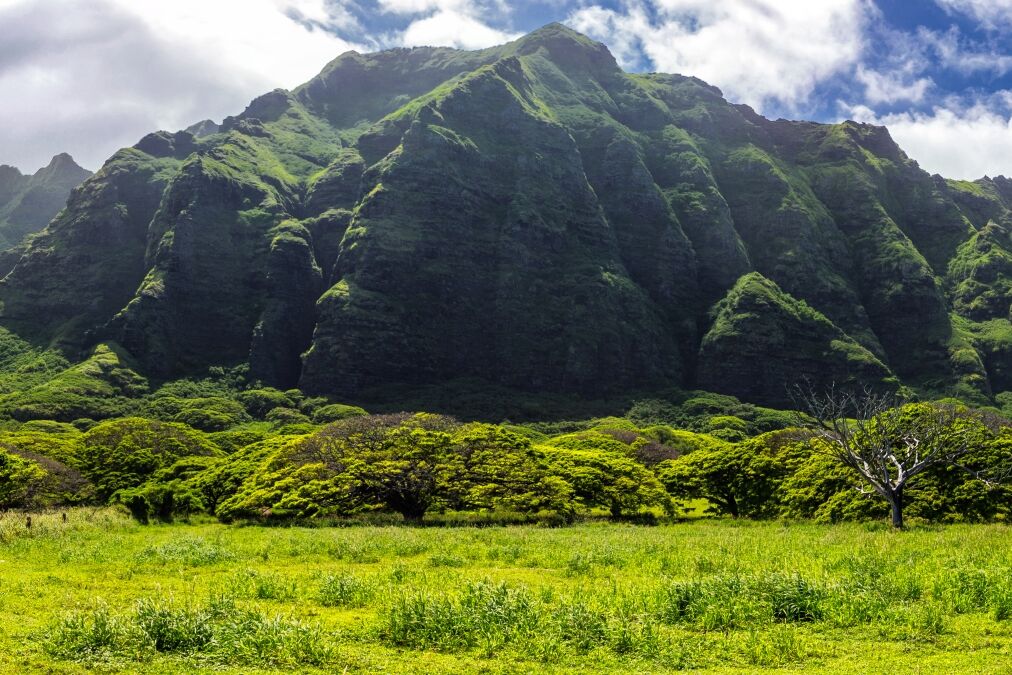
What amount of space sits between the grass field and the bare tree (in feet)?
21.9

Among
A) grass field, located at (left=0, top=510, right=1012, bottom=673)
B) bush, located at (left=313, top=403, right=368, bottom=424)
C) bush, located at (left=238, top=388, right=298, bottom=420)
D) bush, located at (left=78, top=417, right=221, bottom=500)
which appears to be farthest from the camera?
bush, located at (left=238, top=388, right=298, bottom=420)

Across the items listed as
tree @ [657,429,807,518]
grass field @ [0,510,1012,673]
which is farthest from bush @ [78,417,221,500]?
tree @ [657,429,807,518]

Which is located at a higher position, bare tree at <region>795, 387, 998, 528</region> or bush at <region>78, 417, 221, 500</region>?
bare tree at <region>795, 387, 998, 528</region>

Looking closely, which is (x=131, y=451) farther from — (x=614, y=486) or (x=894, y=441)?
(x=894, y=441)

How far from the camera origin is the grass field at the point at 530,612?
1217cm

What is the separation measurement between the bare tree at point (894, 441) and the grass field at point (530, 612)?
6.68 m

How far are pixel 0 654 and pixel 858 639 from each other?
16.0m

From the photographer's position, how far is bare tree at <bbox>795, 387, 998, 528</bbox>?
31.4 metres

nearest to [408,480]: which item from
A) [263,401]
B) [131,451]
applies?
[131,451]

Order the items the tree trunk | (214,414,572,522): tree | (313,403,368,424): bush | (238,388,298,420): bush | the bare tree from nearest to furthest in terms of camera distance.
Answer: the tree trunk
the bare tree
(214,414,572,522): tree
(313,403,368,424): bush
(238,388,298,420): bush

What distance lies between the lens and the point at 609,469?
1874 inches

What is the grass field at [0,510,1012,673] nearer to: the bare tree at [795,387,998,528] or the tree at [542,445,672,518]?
the bare tree at [795,387,998,528]

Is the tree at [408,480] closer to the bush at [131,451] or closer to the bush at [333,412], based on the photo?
the bush at [131,451]

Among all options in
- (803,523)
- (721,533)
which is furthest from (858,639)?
(803,523)
